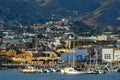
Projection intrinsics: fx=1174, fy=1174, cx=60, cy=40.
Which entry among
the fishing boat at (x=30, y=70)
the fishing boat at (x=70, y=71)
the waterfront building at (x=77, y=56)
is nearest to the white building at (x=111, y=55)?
the waterfront building at (x=77, y=56)

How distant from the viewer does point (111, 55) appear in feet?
484

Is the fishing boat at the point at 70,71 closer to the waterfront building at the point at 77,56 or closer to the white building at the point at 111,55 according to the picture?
the waterfront building at the point at 77,56

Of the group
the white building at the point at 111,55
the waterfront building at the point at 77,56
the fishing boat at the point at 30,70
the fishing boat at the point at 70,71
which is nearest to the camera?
the fishing boat at the point at 70,71

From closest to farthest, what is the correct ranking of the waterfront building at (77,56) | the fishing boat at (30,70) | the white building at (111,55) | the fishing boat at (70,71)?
the fishing boat at (70,71) < the fishing boat at (30,70) < the waterfront building at (77,56) < the white building at (111,55)

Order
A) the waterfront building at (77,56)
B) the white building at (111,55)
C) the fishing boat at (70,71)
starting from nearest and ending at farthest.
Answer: the fishing boat at (70,71) → the waterfront building at (77,56) → the white building at (111,55)

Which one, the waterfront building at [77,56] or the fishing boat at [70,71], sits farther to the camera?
the waterfront building at [77,56]

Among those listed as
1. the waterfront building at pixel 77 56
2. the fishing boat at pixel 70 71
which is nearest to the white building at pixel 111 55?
the waterfront building at pixel 77 56

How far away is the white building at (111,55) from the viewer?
146625 mm

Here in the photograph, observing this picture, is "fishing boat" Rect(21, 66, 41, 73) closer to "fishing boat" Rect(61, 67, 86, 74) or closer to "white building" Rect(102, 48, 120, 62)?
"fishing boat" Rect(61, 67, 86, 74)

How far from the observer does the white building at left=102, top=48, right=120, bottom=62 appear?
146625mm

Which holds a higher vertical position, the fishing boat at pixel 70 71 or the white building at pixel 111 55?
the white building at pixel 111 55

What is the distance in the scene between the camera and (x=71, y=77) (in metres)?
119

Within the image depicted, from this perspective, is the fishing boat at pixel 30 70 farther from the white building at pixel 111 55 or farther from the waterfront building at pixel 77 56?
the white building at pixel 111 55

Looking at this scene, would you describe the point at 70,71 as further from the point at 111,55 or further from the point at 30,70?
the point at 111,55
